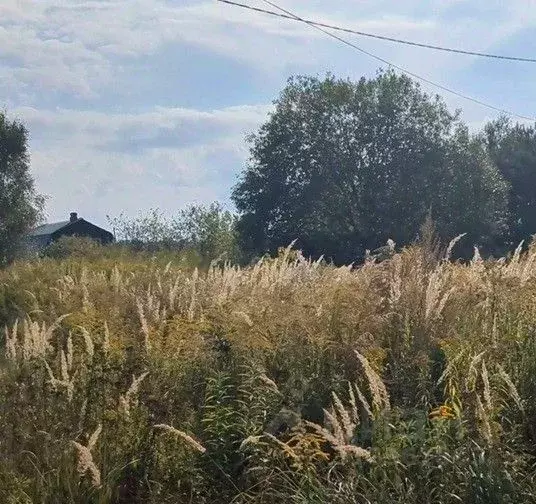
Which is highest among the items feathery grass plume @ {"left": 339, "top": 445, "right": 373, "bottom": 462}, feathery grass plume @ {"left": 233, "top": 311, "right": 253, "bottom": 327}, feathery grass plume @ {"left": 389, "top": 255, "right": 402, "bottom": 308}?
feathery grass plume @ {"left": 389, "top": 255, "right": 402, "bottom": 308}

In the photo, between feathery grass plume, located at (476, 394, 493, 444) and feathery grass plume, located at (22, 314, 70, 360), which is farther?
feathery grass plume, located at (22, 314, 70, 360)

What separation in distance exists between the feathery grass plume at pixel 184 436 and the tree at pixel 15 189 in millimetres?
42383

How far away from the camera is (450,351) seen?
6.38 m

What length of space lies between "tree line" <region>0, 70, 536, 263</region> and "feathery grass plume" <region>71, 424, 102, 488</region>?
1568 inches

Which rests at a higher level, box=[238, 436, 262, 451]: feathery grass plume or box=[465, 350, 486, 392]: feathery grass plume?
box=[465, 350, 486, 392]: feathery grass plume

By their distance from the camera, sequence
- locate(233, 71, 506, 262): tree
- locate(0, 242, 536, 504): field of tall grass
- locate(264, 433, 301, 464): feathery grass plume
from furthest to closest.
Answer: locate(233, 71, 506, 262): tree < locate(264, 433, 301, 464): feathery grass plume < locate(0, 242, 536, 504): field of tall grass

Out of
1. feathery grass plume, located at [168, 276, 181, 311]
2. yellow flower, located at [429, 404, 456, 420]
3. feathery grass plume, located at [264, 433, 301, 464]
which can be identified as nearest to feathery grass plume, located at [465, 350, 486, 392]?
yellow flower, located at [429, 404, 456, 420]

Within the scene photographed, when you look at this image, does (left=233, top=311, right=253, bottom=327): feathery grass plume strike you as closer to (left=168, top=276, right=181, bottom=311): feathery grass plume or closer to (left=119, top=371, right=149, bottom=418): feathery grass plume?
(left=119, top=371, right=149, bottom=418): feathery grass plume

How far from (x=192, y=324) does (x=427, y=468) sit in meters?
2.97

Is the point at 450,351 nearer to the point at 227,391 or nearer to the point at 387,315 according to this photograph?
the point at 387,315

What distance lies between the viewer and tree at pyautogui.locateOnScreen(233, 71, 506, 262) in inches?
1849

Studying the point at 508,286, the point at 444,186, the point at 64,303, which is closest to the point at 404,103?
the point at 444,186

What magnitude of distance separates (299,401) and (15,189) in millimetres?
44019

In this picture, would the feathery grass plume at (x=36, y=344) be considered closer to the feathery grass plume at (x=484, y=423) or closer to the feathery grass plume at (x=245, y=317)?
the feathery grass plume at (x=245, y=317)
